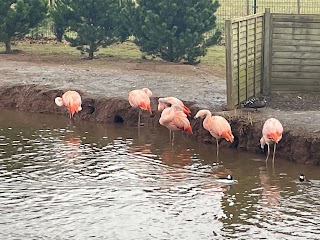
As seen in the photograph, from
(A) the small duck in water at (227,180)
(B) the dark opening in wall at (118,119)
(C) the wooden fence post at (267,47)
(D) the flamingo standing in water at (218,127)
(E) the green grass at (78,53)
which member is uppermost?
(C) the wooden fence post at (267,47)

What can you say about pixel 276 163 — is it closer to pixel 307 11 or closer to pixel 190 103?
pixel 190 103

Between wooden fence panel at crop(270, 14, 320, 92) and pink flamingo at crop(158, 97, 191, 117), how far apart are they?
2605mm

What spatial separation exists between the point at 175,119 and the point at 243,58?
227 centimetres

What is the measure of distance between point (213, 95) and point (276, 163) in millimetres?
3932

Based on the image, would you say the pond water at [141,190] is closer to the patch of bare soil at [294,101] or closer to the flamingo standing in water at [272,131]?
the flamingo standing in water at [272,131]

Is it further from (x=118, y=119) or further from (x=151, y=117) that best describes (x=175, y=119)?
→ (x=118, y=119)

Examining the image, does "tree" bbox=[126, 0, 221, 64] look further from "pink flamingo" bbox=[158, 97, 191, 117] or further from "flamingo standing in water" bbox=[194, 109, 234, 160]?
"flamingo standing in water" bbox=[194, 109, 234, 160]

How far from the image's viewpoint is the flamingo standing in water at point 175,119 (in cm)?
1438

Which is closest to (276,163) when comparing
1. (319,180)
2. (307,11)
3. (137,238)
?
(319,180)

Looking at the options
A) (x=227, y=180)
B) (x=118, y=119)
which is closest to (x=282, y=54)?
(x=118, y=119)

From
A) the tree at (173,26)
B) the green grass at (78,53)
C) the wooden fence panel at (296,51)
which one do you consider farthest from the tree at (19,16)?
the wooden fence panel at (296,51)

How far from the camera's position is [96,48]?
892 inches

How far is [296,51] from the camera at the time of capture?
1692 cm

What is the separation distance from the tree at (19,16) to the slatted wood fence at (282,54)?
7.82 meters
